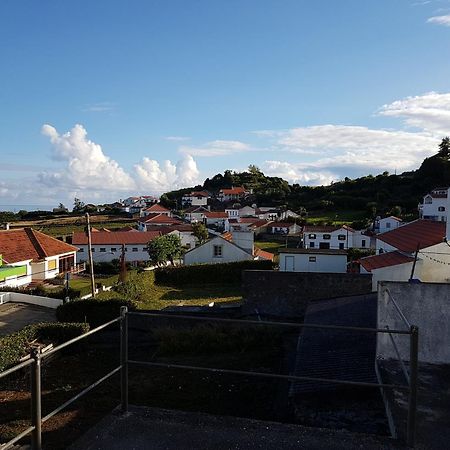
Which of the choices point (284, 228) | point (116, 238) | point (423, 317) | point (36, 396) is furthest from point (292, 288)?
point (284, 228)

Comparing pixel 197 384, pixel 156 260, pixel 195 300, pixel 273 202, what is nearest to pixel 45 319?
pixel 195 300

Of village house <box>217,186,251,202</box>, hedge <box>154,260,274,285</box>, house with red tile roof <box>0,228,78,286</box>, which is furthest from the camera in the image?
village house <box>217,186,251,202</box>

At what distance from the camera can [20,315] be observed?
22266mm

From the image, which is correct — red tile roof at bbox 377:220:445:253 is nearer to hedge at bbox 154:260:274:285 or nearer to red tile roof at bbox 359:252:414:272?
red tile roof at bbox 359:252:414:272

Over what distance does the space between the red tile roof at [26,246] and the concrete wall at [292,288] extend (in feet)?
69.6

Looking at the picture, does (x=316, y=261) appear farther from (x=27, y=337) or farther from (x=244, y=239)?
(x=27, y=337)

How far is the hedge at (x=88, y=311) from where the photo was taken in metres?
20.9

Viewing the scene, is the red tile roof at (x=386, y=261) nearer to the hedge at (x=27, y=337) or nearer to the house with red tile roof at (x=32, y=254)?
the hedge at (x=27, y=337)

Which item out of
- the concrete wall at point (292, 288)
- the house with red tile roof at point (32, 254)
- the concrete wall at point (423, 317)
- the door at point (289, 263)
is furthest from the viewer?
the house with red tile roof at point (32, 254)

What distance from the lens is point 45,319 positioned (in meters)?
21.8

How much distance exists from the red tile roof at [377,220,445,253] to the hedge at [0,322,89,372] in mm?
15560

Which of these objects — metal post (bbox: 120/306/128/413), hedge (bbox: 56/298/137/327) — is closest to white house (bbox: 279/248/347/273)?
hedge (bbox: 56/298/137/327)

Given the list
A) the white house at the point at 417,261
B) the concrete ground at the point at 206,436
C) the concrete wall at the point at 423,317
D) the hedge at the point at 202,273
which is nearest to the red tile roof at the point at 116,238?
the hedge at the point at 202,273

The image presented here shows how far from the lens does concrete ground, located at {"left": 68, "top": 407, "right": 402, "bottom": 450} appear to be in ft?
9.16
